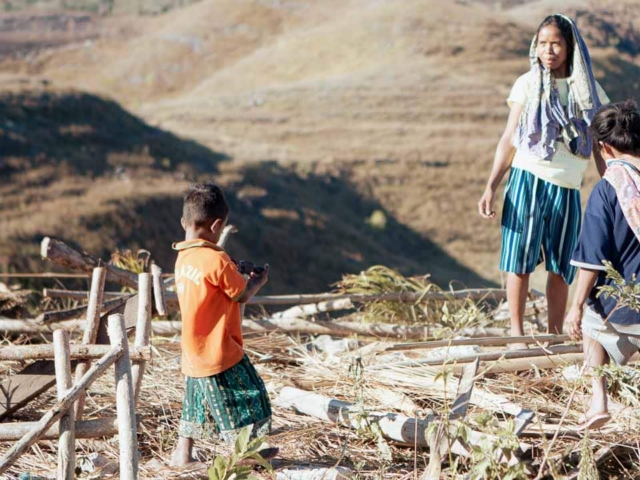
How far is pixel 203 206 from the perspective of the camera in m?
3.03

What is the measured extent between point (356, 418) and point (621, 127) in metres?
1.58

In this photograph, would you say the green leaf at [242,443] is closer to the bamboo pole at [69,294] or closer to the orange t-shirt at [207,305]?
the orange t-shirt at [207,305]

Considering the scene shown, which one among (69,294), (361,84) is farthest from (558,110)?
(361,84)

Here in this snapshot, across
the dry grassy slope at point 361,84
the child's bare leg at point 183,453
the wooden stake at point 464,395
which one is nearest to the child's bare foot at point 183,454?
the child's bare leg at point 183,453

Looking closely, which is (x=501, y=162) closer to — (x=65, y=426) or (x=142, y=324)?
(x=142, y=324)

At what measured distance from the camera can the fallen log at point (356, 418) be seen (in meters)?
3.08

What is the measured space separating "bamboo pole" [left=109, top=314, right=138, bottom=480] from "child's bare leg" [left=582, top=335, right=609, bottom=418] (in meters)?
1.72

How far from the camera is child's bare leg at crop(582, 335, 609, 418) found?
3.08 meters

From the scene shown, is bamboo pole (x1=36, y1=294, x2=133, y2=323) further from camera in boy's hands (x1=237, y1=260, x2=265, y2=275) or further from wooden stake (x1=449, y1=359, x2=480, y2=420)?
wooden stake (x1=449, y1=359, x2=480, y2=420)

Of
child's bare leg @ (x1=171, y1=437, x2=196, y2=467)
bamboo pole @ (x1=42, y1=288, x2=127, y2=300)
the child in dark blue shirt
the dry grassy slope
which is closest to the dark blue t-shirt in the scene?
the child in dark blue shirt

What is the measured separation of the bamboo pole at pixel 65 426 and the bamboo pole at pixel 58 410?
2.2 inches

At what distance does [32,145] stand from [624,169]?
772 inches

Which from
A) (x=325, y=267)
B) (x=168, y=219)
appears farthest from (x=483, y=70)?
(x=168, y=219)

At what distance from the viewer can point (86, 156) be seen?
2089 centimetres
